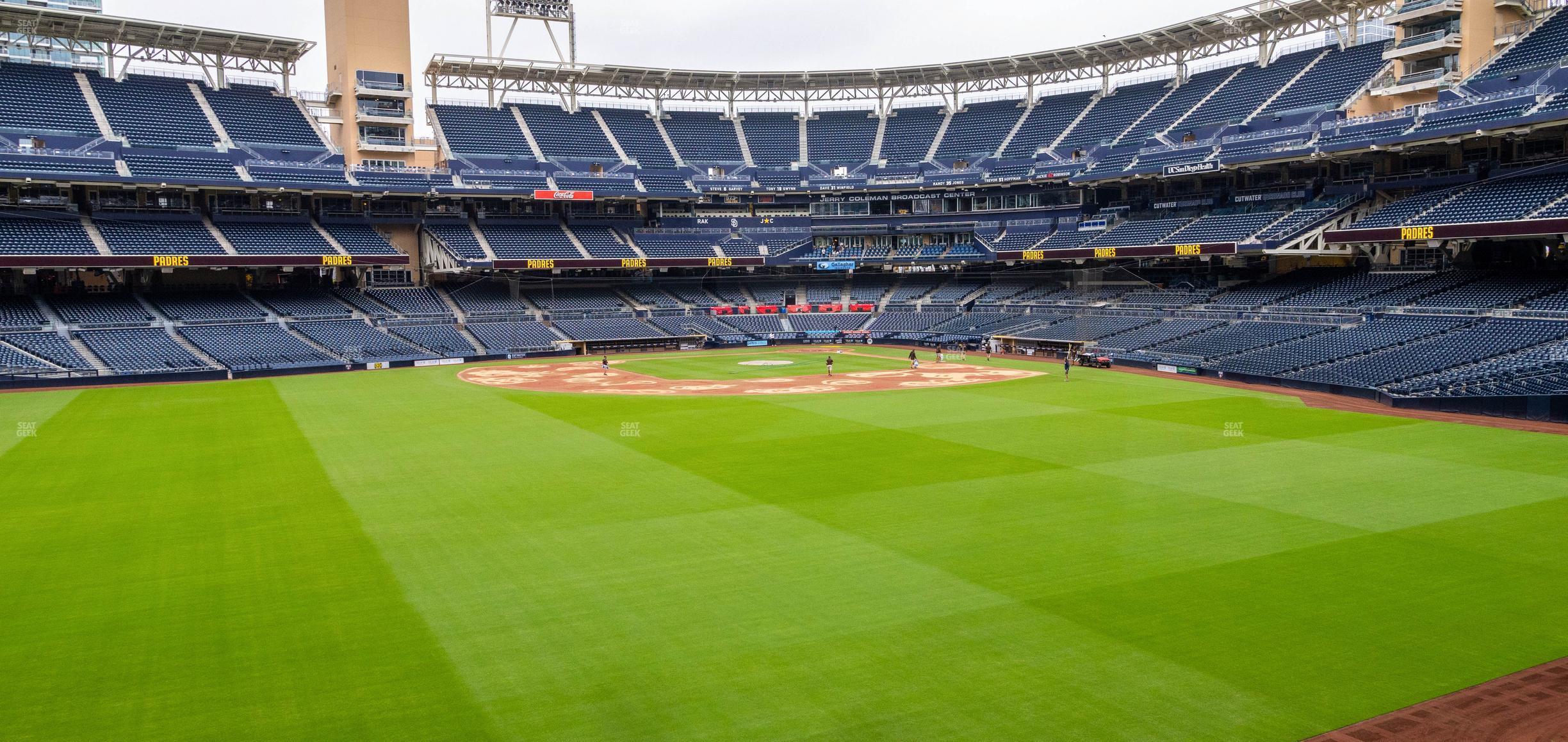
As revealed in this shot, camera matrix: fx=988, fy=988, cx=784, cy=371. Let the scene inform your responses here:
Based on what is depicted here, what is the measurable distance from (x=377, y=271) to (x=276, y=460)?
5236cm

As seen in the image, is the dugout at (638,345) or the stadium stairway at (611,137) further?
the stadium stairway at (611,137)

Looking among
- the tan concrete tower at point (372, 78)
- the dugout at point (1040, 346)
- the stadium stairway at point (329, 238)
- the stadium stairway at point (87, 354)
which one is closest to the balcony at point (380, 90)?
the tan concrete tower at point (372, 78)

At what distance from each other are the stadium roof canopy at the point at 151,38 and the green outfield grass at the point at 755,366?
3801cm

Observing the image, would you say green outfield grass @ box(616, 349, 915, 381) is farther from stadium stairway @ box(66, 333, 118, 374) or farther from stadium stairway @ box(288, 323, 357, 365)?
stadium stairway @ box(66, 333, 118, 374)

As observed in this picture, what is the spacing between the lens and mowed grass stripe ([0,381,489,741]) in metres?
13.0

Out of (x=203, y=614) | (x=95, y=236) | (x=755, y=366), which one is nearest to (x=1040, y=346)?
(x=755, y=366)

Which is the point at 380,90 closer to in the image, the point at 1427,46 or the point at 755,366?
the point at 755,366

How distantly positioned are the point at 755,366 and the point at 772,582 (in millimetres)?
45279

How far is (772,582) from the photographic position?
60.7 feet

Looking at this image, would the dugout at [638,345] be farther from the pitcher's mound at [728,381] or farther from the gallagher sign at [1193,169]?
the gallagher sign at [1193,169]

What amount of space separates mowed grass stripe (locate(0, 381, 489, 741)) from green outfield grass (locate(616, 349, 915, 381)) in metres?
30.1

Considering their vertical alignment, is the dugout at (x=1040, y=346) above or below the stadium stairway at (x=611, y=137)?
below


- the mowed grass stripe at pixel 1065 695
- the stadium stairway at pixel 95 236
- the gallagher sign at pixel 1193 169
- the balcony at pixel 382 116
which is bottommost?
the mowed grass stripe at pixel 1065 695

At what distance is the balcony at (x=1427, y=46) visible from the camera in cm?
5822
